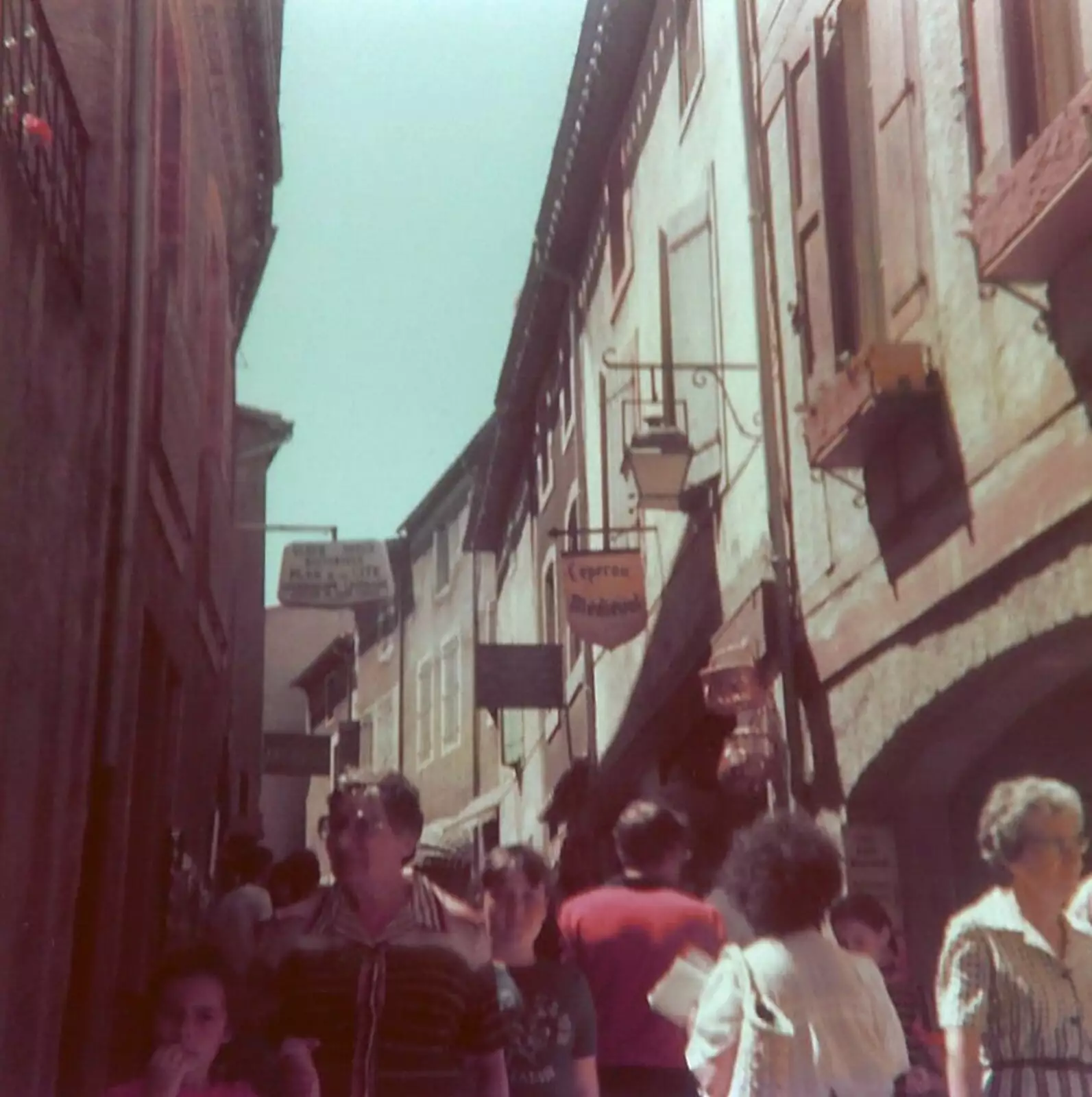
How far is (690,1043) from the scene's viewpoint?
3.86 m

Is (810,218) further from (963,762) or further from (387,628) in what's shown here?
(387,628)

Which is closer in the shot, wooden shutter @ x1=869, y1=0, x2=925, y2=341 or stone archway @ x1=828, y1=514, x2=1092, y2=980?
stone archway @ x1=828, y1=514, x2=1092, y2=980

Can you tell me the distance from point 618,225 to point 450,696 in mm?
14283

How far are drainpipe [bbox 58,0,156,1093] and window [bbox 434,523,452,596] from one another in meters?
21.8

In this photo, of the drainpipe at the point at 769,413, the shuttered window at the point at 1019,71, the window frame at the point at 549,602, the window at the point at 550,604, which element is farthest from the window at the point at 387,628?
the shuttered window at the point at 1019,71

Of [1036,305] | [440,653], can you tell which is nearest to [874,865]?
[1036,305]

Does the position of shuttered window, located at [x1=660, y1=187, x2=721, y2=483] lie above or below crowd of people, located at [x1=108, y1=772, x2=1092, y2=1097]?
above

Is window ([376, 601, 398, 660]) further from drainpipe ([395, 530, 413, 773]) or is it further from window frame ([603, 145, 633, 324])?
window frame ([603, 145, 633, 324])

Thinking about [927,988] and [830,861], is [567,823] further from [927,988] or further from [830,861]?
[830,861]

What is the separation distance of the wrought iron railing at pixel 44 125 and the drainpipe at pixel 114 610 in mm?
606

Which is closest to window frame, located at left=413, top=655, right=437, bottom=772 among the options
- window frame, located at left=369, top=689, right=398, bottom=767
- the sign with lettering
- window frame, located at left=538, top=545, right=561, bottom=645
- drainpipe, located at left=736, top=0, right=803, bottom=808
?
window frame, located at left=369, top=689, right=398, bottom=767

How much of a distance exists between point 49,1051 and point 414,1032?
330 centimetres

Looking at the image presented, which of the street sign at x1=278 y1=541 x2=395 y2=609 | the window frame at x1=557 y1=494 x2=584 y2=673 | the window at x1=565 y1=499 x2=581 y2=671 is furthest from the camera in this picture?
the window at x1=565 y1=499 x2=581 y2=671

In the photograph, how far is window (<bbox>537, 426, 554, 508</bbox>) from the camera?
19.9 meters
